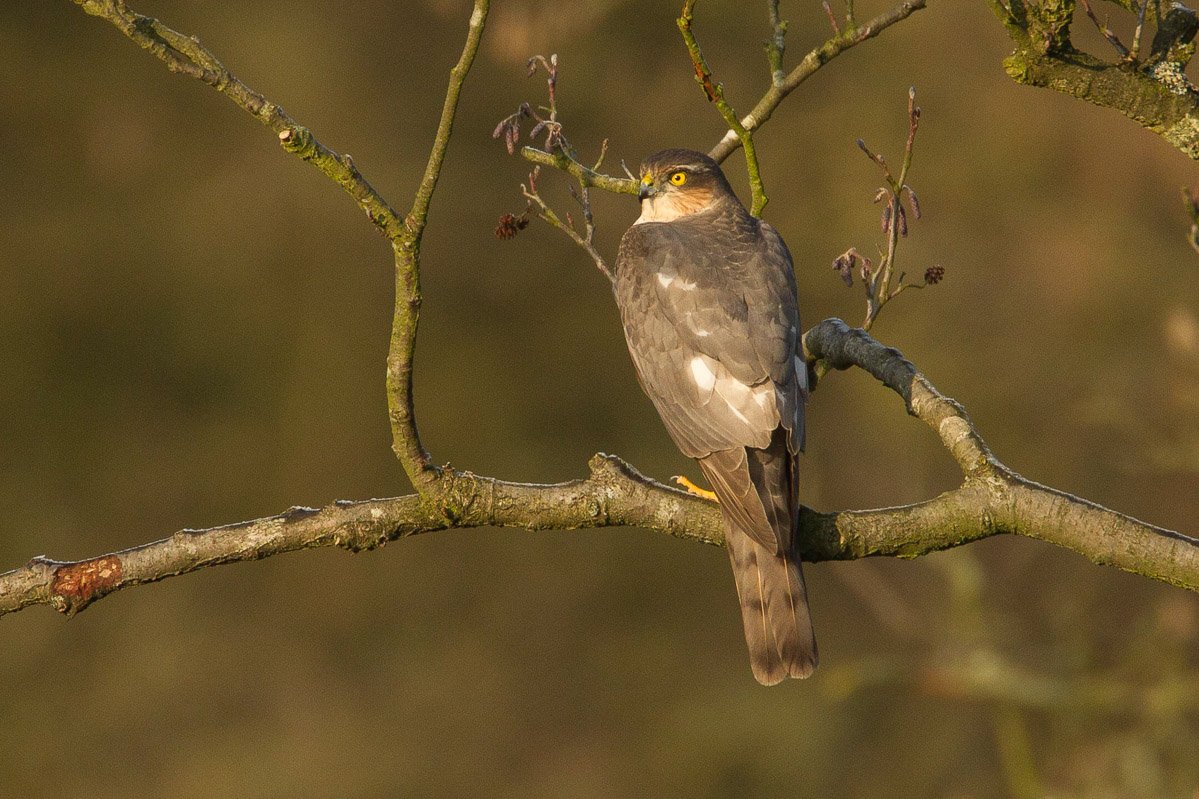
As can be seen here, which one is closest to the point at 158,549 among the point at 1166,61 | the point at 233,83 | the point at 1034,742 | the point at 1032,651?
the point at 233,83

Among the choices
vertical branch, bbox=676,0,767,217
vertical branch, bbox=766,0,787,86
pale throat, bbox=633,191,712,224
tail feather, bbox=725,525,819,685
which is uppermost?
pale throat, bbox=633,191,712,224

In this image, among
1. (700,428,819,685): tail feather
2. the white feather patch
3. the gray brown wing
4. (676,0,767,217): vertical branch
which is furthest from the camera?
the white feather patch

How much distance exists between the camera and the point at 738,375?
9.97 ft

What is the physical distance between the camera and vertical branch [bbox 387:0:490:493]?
2.19 meters

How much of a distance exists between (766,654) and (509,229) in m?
1.19

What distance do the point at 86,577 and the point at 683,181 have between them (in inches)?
89.5

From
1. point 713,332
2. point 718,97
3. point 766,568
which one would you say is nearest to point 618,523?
point 766,568

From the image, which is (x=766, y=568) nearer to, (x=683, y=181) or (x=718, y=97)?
(x=718, y=97)

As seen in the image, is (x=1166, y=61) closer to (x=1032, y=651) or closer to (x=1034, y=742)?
(x=1032, y=651)

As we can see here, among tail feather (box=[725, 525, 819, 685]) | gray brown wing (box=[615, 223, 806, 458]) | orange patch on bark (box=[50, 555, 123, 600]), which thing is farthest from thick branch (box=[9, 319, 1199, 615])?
gray brown wing (box=[615, 223, 806, 458])

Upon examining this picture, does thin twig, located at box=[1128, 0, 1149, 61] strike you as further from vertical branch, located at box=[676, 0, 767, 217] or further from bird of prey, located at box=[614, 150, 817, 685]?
bird of prey, located at box=[614, 150, 817, 685]

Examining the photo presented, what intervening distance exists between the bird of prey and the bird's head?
2 cm

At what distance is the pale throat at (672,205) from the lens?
3.93m

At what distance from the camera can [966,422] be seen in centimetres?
268
